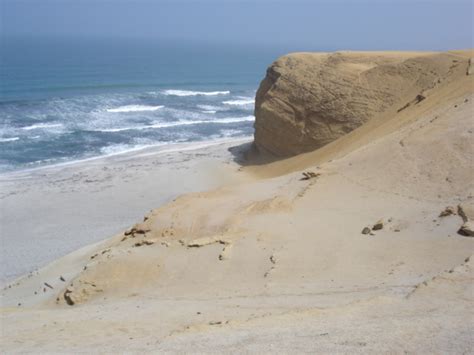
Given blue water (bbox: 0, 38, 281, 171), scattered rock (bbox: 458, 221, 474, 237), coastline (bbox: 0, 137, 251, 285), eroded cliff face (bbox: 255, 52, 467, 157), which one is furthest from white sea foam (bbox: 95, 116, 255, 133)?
scattered rock (bbox: 458, 221, 474, 237)

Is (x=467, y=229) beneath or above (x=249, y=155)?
above

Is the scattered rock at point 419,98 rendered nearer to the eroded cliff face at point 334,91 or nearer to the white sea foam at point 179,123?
the eroded cliff face at point 334,91

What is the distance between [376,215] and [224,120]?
2423cm

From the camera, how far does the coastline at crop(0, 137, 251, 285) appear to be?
13992 millimetres

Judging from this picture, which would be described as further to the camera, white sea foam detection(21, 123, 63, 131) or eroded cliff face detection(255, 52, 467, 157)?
white sea foam detection(21, 123, 63, 131)

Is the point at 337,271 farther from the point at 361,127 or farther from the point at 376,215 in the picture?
the point at 361,127

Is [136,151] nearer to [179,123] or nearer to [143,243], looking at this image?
[179,123]

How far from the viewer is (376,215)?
966 centimetres

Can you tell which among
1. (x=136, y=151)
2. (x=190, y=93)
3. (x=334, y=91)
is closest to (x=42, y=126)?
(x=136, y=151)

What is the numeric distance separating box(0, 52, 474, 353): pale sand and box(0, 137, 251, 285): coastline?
1.99m

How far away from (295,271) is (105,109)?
2896 cm

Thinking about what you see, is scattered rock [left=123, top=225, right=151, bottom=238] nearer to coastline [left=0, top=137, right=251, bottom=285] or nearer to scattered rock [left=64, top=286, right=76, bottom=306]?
scattered rock [left=64, top=286, right=76, bottom=306]

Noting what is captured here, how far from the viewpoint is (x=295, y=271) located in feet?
26.8

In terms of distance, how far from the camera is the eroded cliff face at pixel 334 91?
1759cm
